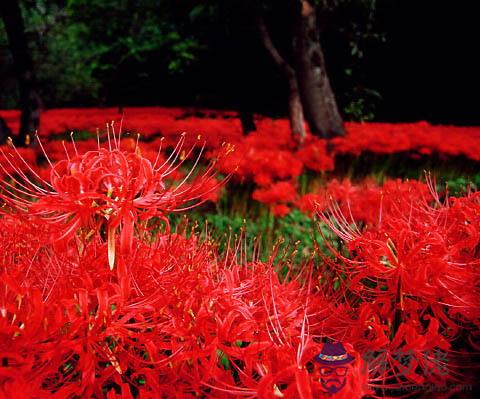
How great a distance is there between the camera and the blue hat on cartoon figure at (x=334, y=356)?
577mm

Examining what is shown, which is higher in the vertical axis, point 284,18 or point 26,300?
point 284,18

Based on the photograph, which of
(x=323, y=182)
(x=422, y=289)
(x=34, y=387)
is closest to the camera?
(x=34, y=387)

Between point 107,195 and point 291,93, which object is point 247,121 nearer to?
point 291,93

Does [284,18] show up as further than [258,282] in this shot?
Yes

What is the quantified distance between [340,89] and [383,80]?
3.99ft

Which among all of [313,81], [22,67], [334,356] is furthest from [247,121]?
[334,356]

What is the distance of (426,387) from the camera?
0.83m

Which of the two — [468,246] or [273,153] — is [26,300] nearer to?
[468,246]

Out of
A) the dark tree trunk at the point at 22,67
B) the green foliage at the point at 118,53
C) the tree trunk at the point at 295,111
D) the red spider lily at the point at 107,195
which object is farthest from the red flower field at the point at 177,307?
the green foliage at the point at 118,53

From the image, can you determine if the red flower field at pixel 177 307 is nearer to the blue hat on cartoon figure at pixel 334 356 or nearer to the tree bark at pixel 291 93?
the blue hat on cartoon figure at pixel 334 356

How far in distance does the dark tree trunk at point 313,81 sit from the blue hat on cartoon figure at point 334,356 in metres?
4.34

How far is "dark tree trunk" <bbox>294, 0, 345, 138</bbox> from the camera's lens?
4.68 meters

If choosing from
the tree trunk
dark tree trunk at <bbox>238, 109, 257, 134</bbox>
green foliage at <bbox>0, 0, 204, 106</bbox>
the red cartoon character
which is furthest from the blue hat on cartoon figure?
green foliage at <bbox>0, 0, 204, 106</bbox>

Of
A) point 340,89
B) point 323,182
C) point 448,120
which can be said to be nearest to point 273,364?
point 323,182
